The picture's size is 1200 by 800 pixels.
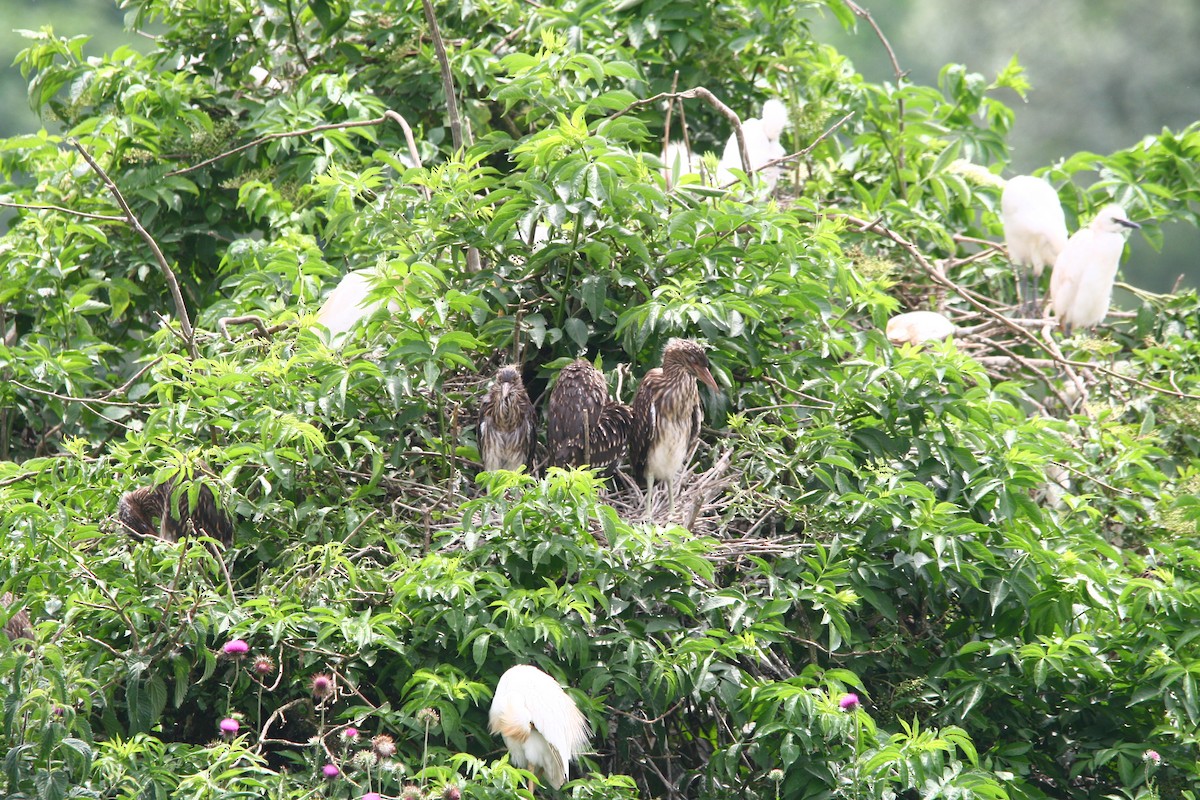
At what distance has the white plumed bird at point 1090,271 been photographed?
4.95 meters

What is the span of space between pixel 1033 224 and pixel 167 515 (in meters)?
3.22

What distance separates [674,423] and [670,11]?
7.49 feet

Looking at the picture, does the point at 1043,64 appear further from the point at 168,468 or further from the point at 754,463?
the point at 168,468

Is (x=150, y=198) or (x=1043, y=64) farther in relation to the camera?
(x=1043, y=64)

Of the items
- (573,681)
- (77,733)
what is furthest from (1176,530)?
(77,733)

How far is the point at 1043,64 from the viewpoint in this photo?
16031mm

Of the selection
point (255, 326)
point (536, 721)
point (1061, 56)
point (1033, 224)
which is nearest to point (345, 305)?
point (255, 326)

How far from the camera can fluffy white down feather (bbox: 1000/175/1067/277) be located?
5035 millimetres

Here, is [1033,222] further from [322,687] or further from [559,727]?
[322,687]

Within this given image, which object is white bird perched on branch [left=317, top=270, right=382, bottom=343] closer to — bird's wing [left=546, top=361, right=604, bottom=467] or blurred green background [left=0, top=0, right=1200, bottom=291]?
bird's wing [left=546, top=361, right=604, bottom=467]

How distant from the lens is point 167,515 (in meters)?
3.45

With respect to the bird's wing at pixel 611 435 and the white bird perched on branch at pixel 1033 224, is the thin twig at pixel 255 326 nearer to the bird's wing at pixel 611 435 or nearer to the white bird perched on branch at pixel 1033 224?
the bird's wing at pixel 611 435

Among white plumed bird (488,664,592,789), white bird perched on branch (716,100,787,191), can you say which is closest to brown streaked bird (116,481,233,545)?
white plumed bird (488,664,592,789)

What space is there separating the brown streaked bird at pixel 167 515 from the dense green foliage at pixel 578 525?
0.08m
